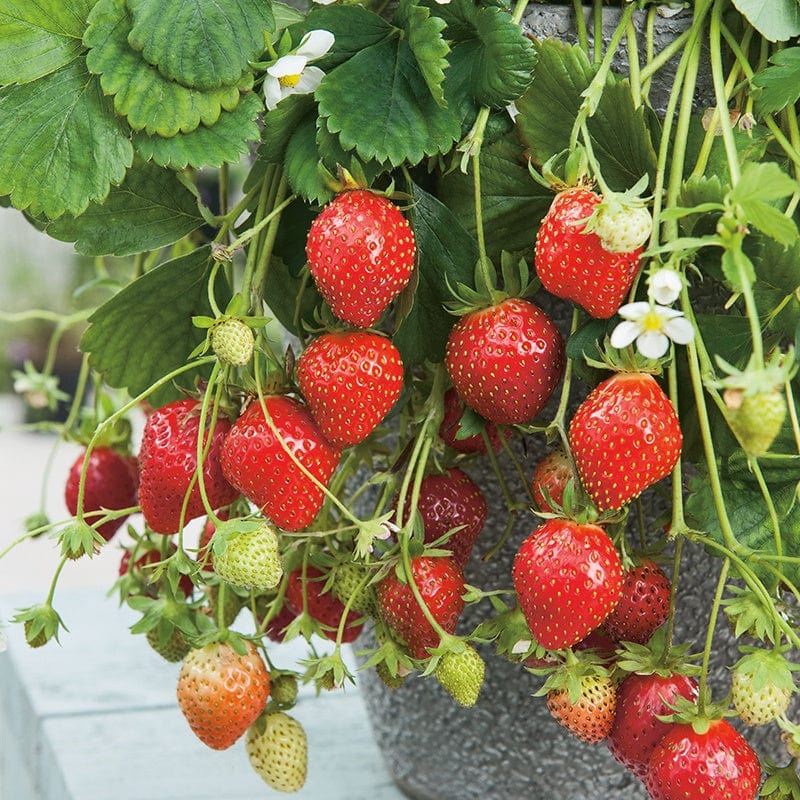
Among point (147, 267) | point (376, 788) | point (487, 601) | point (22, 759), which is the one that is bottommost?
point (22, 759)

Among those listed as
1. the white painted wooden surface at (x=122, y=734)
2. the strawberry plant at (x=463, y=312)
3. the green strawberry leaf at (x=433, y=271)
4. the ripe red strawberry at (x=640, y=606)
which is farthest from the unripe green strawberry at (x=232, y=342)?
the white painted wooden surface at (x=122, y=734)

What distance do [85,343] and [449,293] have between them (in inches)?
9.0

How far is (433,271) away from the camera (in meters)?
0.62

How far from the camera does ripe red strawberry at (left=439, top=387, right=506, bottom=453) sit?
65cm

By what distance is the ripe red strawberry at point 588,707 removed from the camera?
581 millimetres

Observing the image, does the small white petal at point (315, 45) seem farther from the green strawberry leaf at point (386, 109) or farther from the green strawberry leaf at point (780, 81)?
the green strawberry leaf at point (780, 81)

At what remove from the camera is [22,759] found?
40.9 inches

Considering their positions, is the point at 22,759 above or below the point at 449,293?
below

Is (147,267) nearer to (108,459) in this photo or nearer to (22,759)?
(108,459)

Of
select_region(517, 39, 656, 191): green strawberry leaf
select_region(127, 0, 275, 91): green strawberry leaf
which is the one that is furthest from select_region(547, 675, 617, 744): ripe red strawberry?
select_region(127, 0, 275, 91): green strawberry leaf

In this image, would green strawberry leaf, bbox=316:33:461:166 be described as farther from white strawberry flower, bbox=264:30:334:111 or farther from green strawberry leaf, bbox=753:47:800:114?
green strawberry leaf, bbox=753:47:800:114

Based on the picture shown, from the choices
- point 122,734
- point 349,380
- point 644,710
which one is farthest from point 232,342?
point 122,734

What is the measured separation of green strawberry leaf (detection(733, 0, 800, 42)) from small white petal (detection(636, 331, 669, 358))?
19 cm

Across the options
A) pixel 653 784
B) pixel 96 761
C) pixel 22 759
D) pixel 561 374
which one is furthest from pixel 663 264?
pixel 22 759
